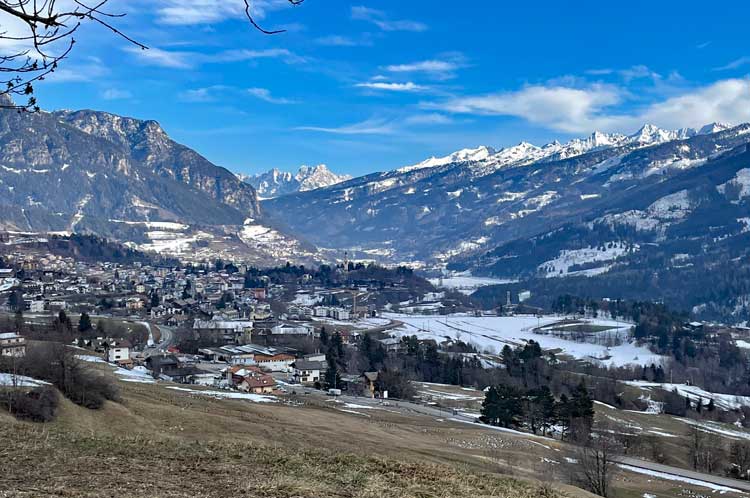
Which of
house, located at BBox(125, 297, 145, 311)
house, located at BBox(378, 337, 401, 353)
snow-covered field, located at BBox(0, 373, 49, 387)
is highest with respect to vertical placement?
house, located at BBox(125, 297, 145, 311)

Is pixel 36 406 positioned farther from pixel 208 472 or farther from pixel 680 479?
pixel 680 479

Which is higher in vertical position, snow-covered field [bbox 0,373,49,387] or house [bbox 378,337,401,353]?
snow-covered field [bbox 0,373,49,387]

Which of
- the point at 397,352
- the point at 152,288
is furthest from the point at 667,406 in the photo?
the point at 152,288

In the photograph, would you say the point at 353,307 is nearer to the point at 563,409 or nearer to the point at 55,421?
the point at 563,409

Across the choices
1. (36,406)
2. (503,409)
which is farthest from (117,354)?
(36,406)

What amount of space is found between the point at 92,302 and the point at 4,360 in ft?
351

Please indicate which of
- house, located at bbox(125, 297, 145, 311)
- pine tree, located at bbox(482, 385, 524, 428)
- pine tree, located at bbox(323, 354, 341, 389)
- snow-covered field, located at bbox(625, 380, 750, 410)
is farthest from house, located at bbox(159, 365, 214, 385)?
house, located at bbox(125, 297, 145, 311)

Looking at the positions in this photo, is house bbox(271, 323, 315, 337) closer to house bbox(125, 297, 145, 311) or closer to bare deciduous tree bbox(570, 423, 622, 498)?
house bbox(125, 297, 145, 311)

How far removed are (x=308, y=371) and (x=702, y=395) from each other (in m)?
53.3

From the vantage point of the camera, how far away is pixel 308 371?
291 ft

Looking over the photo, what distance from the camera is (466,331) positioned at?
151 meters

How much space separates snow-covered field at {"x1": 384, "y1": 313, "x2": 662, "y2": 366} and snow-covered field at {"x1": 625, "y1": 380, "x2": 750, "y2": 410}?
52.2 ft

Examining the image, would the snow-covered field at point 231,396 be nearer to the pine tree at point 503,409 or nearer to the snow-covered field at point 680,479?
the pine tree at point 503,409

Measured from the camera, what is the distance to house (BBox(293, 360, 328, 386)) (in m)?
86.5
